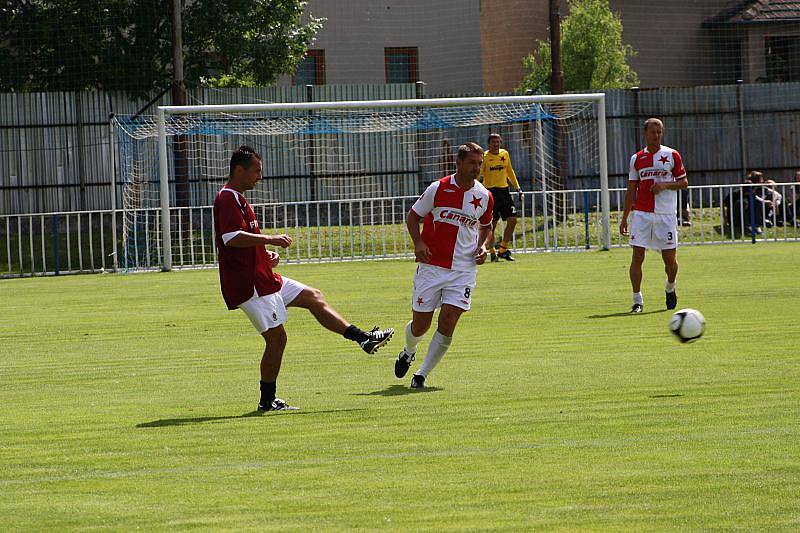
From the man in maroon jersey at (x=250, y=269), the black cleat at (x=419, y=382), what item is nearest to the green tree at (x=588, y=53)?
the black cleat at (x=419, y=382)

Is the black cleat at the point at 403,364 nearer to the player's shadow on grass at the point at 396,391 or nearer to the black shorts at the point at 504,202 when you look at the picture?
the player's shadow on grass at the point at 396,391

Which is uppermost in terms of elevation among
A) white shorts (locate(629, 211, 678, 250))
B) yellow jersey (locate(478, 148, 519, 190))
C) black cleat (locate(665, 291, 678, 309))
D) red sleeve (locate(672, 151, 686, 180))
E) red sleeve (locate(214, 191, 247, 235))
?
yellow jersey (locate(478, 148, 519, 190))

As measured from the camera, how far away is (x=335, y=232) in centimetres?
2736

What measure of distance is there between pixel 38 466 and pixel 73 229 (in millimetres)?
23332

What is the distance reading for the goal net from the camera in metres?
25.7

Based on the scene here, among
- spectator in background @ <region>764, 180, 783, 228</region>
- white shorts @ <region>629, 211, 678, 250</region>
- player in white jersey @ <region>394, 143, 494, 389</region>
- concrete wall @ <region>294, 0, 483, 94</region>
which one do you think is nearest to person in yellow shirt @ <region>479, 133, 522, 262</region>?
spectator in background @ <region>764, 180, 783, 228</region>

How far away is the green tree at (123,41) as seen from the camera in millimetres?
31953

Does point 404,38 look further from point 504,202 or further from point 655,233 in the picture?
point 655,233

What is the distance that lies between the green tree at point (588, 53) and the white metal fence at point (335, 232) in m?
9.68

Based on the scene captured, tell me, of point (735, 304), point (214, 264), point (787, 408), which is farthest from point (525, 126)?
point (787, 408)

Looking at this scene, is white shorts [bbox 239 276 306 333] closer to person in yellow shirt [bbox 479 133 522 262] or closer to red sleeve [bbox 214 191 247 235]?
red sleeve [bbox 214 191 247 235]

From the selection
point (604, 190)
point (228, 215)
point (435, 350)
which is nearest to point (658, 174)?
point (435, 350)

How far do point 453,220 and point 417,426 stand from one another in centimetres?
245

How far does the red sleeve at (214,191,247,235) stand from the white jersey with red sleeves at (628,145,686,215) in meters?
7.30
